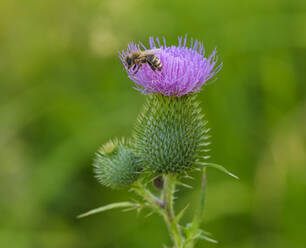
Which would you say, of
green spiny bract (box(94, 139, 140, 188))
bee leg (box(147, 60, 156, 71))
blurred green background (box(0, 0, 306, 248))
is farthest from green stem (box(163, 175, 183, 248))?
blurred green background (box(0, 0, 306, 248))

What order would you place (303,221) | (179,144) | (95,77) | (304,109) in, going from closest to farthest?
(179,144)
(303,221)
(304,109)
(95,77)

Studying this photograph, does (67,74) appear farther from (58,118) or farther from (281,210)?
(281,210)

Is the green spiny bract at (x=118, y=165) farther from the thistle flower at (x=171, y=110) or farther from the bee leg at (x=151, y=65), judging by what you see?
the bee leg at (x=151, y=65)

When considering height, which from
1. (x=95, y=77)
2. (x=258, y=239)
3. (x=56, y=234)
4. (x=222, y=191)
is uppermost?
(x=95, y=77)

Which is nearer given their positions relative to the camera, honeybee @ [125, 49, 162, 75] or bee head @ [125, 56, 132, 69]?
honeybee @ [125, 49, 162, 75]

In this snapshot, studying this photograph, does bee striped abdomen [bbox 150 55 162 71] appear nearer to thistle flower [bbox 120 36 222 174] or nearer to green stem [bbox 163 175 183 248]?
thistle flower [bbox 120 36 222 174]

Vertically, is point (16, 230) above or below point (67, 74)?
below

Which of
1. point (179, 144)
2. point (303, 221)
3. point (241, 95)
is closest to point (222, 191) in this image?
point (303, 221)
